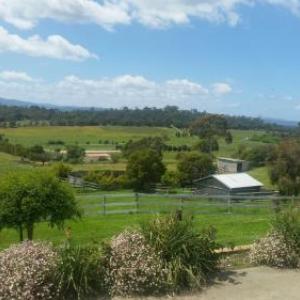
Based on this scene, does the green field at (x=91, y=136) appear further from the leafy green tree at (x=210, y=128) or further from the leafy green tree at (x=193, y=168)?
the leafy green tree at (x=193, y=168)

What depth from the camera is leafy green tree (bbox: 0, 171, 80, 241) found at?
11398 millimetres

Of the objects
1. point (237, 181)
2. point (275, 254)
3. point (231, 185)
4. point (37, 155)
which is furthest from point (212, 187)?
point (37, 155)

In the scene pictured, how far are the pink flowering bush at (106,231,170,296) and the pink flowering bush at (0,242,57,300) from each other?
0.70 meters


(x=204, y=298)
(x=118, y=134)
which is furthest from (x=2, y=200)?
(x=118, y=134)

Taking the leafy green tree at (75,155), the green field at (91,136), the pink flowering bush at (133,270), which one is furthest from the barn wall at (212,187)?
the green field at (91,136)

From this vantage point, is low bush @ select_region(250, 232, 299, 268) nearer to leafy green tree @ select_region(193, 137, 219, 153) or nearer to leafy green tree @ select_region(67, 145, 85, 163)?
leafy green tree @ select_region(67, 145, 85, 163)

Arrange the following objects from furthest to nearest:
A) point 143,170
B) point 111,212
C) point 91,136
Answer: point 91,136
point 143,170
point 111,212

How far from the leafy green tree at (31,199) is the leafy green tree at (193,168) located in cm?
4258

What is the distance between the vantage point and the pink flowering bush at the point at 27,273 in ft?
18.2

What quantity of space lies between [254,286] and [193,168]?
49105 mm

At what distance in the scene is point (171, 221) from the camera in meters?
6.91

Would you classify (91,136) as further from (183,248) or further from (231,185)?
(183,248)

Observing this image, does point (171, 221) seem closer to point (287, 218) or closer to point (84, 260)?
point (84, 260)

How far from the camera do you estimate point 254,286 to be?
6.62 m
